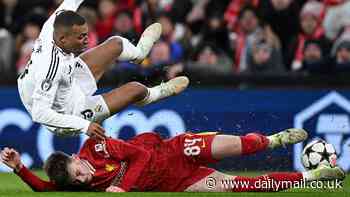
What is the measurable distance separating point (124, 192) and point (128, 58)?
2052mm

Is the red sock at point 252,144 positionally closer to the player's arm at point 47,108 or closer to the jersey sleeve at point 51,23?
the player's arm at point 47,108

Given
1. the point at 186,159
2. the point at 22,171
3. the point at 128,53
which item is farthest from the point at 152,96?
the point at 22,171

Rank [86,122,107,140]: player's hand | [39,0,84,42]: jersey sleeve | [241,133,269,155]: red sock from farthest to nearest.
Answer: [39,0,84,42]: jersey sleeve
[241,133,269,155]: red sock
[86,122,107,140]: player's hand

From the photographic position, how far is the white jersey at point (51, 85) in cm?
1309

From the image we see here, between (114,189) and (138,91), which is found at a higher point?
(138,91)

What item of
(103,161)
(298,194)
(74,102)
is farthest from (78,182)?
(298,194)

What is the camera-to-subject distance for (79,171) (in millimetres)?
12891

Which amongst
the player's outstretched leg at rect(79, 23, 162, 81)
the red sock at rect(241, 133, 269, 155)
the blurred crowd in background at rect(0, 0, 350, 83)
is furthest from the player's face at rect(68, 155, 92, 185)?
the blurred crowd in background at rect(0, 0, 350, 83)

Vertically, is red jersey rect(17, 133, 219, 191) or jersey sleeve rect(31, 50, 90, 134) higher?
jersey sleeve rect(31, 50, 90, 134)

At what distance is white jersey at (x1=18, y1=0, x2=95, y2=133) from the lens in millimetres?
13094

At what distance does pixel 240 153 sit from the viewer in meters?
13.4

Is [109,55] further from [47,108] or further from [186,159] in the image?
[186,159]

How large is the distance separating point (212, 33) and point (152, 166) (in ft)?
23.4

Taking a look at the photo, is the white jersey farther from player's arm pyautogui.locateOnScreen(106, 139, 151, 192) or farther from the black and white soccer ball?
the black and white soccer ball
